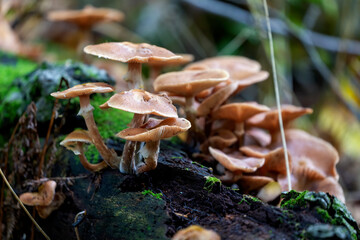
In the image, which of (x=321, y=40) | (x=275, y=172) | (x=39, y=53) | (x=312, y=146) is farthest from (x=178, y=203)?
(x=321, y=40)

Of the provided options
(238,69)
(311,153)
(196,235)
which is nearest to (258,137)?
(311,153)

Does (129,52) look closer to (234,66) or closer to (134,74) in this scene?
(134,74)

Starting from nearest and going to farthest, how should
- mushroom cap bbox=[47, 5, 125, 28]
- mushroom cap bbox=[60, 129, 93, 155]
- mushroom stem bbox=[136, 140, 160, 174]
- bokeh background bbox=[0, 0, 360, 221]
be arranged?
mushroom stem bbox=[136, 140, 160, 174]
mushroom cap bbox=[60, 129, 93, 155]
mushroom cap bbox=[47, 5, 125, 28]
bokeh background bbox=[0, 0, 360, 221]

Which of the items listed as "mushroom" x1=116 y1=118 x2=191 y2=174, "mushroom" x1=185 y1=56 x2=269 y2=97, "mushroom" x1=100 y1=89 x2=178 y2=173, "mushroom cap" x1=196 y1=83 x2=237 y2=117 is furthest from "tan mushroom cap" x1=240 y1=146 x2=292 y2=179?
"mushroom" x1=100 y1=89 x2=178 y2=173

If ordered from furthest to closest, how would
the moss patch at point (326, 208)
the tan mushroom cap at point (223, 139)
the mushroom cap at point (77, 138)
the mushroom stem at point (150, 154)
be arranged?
the tan mushroom cap at point (223, 139) → the mushroom cap at point (77, 138) → the mushroom stem at point (150, 154) → the moss patch at point (326, 208)

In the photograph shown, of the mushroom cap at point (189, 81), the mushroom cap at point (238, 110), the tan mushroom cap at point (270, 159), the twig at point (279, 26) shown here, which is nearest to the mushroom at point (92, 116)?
the mushroom cap at point (189, 81)

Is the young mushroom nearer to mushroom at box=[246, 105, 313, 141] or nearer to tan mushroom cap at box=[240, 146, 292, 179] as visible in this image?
tan mushroom cap at box=[240, 146, 292, 179]

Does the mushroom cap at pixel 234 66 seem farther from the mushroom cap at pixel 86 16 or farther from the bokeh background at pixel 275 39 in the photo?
the mushroom cap at pixel 86 16
